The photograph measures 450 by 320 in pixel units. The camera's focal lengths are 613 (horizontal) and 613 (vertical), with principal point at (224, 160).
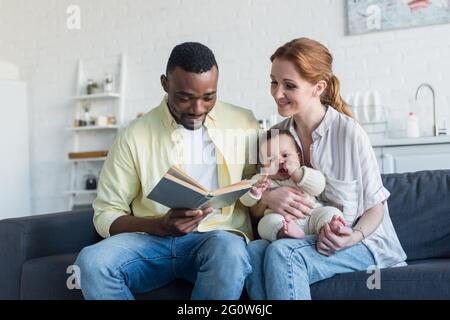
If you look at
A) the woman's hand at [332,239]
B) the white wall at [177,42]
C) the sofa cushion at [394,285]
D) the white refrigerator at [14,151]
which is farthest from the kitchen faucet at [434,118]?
the white refrigerator at [14,151]

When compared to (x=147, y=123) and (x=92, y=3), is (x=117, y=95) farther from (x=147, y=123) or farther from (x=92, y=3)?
(x=147, y=123)

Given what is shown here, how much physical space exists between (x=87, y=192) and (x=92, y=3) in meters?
1.75

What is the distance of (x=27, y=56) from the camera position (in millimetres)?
6004

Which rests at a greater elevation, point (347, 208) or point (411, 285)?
point (347, 208)

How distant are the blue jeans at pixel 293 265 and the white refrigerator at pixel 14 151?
4.23m

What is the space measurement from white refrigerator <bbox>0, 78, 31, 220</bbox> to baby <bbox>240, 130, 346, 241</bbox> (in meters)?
4.07

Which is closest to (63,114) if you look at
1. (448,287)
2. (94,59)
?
(94,59)

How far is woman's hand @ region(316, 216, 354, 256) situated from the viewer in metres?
1.84

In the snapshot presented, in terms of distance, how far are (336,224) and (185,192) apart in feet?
1.57

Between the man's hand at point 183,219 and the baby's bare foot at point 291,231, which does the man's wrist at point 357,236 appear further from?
the man's hand at point 183,219

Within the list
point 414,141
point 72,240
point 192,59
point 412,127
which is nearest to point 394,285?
point 192,59

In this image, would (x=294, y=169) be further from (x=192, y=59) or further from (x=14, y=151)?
(x=14, y=151)

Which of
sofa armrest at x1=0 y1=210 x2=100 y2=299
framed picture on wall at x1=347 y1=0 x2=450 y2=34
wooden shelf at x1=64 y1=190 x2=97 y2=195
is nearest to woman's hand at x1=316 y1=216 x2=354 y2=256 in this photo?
sofa armrest at x1=0 y1=210 x2=100 y2=299

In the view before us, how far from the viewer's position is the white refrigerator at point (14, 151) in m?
5.67
